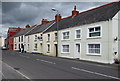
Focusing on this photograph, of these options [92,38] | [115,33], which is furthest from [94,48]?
[115,33]

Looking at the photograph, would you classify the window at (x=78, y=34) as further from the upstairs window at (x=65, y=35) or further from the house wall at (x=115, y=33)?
the house wall at (x=115, y=33)

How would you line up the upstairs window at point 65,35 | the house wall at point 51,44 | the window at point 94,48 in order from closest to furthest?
the window at point 94,48, the upstairs window at point 65,35, the house wall at point 51,44

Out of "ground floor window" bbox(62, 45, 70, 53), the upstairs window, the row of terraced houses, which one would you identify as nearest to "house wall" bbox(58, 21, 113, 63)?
the row of terraced houses

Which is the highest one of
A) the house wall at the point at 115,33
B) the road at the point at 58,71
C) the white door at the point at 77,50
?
the house wall at the point at 115,33

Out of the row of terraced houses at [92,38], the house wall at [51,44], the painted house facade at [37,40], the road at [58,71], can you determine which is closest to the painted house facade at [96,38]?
the row of terraced houses at [92,38]

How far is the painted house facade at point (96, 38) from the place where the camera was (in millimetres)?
14805

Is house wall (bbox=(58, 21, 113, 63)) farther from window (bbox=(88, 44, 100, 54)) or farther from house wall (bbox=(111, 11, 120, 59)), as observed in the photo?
window (bbox=(88, 44, 100, 54))

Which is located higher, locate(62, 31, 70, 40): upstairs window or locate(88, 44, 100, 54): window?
locate(62, 31, 70, 40): upstairs window

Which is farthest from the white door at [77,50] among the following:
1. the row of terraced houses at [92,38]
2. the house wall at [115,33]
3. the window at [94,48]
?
the house wall at [115,33]

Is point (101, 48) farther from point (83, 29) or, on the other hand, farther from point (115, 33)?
point (83, 29)

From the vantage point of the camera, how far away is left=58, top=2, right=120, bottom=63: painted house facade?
14.8 metres

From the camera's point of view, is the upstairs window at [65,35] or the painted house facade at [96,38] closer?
the painted house facade at [96,38]

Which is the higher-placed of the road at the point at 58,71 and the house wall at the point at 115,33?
the house wall at the point at 115,33

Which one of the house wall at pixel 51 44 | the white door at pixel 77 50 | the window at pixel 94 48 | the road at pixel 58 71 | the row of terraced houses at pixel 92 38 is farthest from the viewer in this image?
the house wall at pixel 51 44
